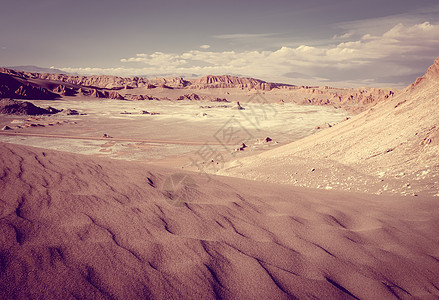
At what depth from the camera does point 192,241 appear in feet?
7.04

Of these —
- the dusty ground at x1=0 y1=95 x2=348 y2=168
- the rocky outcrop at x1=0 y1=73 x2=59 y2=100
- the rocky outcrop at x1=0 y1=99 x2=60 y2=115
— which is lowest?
the dusty ground at x1=0 y1=95 x2=348 y2=168

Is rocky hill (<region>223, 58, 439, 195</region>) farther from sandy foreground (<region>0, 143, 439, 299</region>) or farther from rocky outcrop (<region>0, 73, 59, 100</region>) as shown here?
rocky outcrop (<region>0, 73, 59, 100</region>)

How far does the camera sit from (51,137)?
18.0 metres

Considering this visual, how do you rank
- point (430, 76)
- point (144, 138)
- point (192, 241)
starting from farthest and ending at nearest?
point (144, 138), point (430, 76), point (192, 241)

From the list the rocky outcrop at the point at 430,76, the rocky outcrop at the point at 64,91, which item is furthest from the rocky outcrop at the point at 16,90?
the rocky outcrop at the point at 430,76

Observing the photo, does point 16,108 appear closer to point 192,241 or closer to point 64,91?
point 64,91

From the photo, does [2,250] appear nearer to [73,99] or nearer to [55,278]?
[55,278]

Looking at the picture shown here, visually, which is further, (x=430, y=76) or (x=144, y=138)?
(x=144, y=138)

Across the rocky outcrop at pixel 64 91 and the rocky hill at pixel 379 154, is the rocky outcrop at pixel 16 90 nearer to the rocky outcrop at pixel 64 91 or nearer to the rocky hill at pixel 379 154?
the rocky outcrop at pixel 64 91

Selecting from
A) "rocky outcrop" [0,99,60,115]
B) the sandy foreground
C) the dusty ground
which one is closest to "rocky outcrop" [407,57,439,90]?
the sandy foreground

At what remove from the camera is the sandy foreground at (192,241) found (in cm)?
160

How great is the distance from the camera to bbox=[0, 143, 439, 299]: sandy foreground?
1.60 metres

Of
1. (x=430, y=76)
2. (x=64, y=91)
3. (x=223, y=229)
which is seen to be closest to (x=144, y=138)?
(x=430, y=76)

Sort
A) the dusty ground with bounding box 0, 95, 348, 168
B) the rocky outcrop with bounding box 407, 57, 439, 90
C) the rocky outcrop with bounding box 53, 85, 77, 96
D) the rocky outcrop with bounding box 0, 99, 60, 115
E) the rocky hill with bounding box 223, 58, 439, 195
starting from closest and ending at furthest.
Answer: the rocky hill with bounding box 223, 58, 439, 195 < the rocky outcrop with bounding box 407, 57, 439, 90 < the dusty ground with bounding box 0, 95, 348, 168 < the rocky outcrop with bounding box 0, 99, 60, 115 < the rocky outcrop with bounding box 53, 85, 77, 96
